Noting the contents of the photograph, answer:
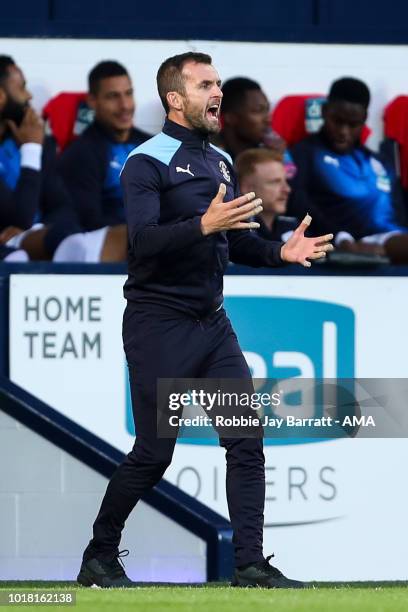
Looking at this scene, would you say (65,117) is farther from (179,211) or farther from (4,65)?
(179,211)

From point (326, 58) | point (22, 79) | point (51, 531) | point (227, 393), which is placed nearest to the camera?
point (227, 393)

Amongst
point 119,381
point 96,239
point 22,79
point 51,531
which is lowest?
point 51,531

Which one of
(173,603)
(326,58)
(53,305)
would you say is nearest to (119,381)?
(53,305)

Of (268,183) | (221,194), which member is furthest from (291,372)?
(221,194)

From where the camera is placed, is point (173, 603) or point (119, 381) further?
point (119, 381)

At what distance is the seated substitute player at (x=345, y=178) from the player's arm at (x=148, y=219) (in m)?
3.51

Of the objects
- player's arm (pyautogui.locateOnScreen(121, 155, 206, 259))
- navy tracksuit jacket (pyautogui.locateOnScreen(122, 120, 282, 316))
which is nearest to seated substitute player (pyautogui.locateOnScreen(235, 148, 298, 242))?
navy tracksuit jacket (pyautogui.locateOnScreen(122, 120, 282, 316))

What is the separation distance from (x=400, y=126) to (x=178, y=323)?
14.4 ft

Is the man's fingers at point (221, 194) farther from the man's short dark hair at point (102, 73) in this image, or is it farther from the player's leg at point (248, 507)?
the man's short dark hair at point (102, 73)

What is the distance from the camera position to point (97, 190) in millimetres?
8953

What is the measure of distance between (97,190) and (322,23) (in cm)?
197

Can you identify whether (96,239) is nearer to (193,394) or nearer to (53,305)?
(53,305)

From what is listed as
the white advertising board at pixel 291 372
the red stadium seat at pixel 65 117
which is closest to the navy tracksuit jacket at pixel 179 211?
the white advertising board at pixel 291 372

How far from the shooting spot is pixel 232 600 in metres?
5.11
